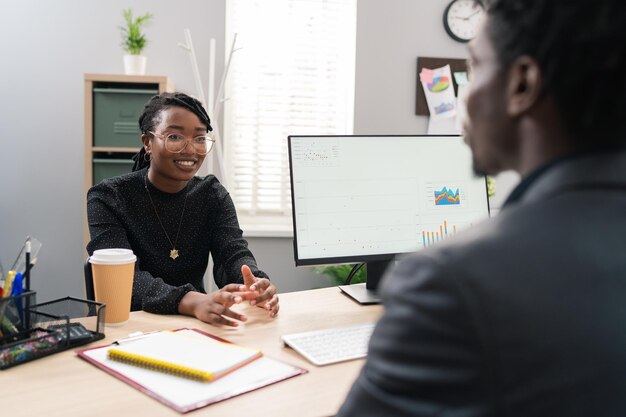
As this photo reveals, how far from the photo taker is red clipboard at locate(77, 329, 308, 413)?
875 millimetres

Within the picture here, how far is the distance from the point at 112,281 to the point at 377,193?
678 millimetres

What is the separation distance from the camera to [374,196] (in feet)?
4.95

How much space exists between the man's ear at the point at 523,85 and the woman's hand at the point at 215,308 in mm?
889

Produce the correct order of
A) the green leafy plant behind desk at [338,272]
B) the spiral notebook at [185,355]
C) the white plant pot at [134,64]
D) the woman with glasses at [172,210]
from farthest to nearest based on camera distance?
the green leafy plant behind desk at [338,272]
the white plant pot at [134,64]
the woman with glasses at [172,210]
the spiral notebook at [185,355]

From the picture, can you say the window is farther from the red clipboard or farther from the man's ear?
the man's ear

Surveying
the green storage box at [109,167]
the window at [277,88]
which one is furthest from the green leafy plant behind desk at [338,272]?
the green storage box at [109,167]

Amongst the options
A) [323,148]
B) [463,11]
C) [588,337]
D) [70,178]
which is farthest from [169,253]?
[463,11]

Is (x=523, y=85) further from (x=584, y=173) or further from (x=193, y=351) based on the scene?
(x=193, y=351)

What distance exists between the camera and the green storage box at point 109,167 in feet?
8.59

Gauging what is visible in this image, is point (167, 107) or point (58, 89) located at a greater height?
point (58, 89)

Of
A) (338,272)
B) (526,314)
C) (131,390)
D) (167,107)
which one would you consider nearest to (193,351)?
(131,390)

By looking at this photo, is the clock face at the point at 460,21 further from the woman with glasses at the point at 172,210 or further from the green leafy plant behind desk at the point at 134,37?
the woman with glasses at the point at 172,210

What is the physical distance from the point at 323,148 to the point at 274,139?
1787mm

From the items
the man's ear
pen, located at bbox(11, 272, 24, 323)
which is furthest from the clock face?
the man's ear
